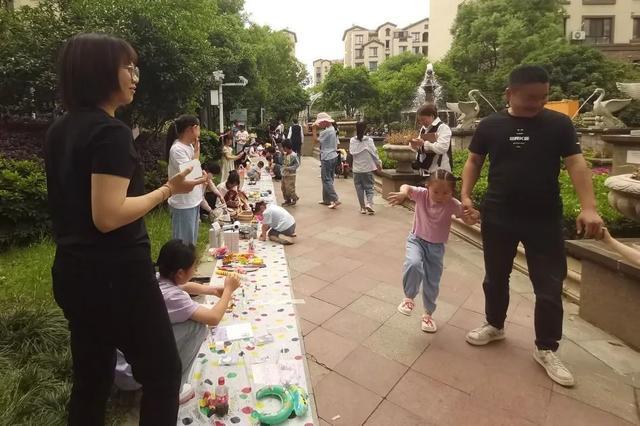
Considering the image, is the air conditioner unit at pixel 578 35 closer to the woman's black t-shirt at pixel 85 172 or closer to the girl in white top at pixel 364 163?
the girl in white top at pixel 364 163

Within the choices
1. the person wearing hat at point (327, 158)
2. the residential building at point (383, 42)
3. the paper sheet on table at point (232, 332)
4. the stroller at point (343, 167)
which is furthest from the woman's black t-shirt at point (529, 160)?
the residential building at point (383, 42)

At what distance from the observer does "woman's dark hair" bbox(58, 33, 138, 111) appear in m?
1.48

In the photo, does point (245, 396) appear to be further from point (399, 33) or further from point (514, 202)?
point (399, 33)

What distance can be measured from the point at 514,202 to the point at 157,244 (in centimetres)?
405

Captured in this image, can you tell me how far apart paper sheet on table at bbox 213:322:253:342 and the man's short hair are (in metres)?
2.44

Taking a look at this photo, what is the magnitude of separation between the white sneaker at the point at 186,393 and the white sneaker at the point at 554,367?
2137 millimetres

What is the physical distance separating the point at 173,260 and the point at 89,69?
1.21m

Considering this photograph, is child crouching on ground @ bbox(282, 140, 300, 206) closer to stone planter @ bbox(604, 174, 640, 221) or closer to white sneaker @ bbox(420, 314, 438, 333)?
white sneaker @ bbox(420, 314, 438, 333)

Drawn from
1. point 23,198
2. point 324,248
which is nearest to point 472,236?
point 324,248

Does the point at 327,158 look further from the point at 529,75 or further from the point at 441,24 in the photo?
the point at 441,24

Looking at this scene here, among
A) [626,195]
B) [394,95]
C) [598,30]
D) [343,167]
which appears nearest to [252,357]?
[626,195]

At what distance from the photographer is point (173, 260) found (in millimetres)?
2432

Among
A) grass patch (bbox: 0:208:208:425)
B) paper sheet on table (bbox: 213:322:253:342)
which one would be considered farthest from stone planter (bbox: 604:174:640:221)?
grass patch (bbox: 0:208:208:425)

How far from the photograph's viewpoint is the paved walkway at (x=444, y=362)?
2.41 m
